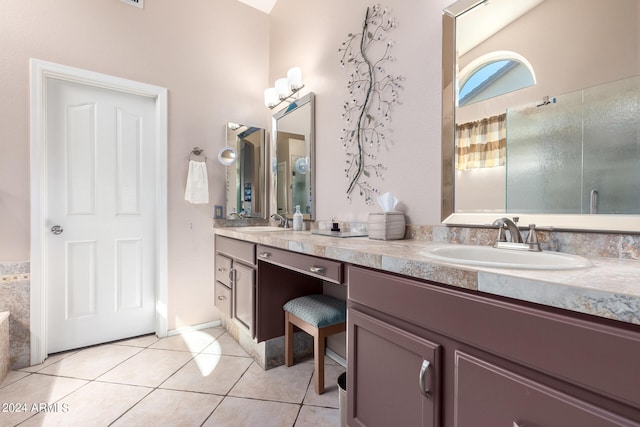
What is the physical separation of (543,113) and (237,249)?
182 centimetres

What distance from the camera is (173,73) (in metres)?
2.40

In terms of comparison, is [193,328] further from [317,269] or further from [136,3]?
[136,3]

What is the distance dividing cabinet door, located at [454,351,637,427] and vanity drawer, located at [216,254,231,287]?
1.77 meters

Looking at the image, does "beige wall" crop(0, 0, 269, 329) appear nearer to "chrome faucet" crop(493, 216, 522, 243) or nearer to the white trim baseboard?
the white trim baseboard

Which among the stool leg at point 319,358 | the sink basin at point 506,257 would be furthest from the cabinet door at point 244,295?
the sink basin at point 506,257

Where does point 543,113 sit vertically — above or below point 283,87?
below

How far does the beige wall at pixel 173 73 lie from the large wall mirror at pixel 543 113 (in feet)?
6.46

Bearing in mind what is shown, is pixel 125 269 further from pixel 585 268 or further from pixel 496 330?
pixel 585 268

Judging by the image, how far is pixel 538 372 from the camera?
0.60 m

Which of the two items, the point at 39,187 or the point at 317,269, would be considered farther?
the point at 39,187

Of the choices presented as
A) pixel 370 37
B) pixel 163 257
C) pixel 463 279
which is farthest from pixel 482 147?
pixel 163 257

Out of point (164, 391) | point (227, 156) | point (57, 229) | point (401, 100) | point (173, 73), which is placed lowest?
point (164, 391)

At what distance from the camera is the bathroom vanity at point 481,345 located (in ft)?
1.67

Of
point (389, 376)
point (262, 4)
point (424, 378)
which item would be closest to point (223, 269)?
point (389, 376)
